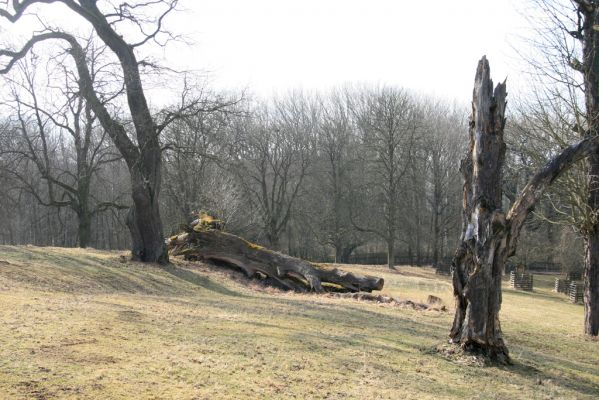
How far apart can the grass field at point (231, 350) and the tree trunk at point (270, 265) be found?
4.33 meters

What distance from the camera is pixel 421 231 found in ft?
174

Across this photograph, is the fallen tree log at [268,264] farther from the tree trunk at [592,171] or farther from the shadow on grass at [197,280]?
the tree trunk at [592,171]

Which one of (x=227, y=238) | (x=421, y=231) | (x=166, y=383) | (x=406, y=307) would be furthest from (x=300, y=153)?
(x=166, y=383)

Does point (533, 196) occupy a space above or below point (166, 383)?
above

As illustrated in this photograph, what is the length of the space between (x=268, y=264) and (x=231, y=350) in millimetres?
10737

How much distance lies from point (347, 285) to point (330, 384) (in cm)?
1118

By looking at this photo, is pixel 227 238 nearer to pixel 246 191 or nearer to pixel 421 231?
pixel 246 191

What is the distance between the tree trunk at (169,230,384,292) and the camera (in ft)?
56.0

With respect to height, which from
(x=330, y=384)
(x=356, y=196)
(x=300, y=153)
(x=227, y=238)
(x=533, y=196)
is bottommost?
(x=330, y=384)

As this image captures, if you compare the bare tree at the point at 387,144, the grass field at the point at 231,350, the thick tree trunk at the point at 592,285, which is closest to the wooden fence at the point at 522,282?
the bare tree at the point at 387,144

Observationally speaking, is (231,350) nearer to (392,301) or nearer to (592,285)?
(392,301)

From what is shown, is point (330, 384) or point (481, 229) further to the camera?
point (481, 229)

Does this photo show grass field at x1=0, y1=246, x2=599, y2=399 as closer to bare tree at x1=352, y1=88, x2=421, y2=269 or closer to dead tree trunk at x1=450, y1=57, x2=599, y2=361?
dead tree trunk at x1=450, y1=57, x2=599, y2=361

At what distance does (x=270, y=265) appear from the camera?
1756 centimetres
